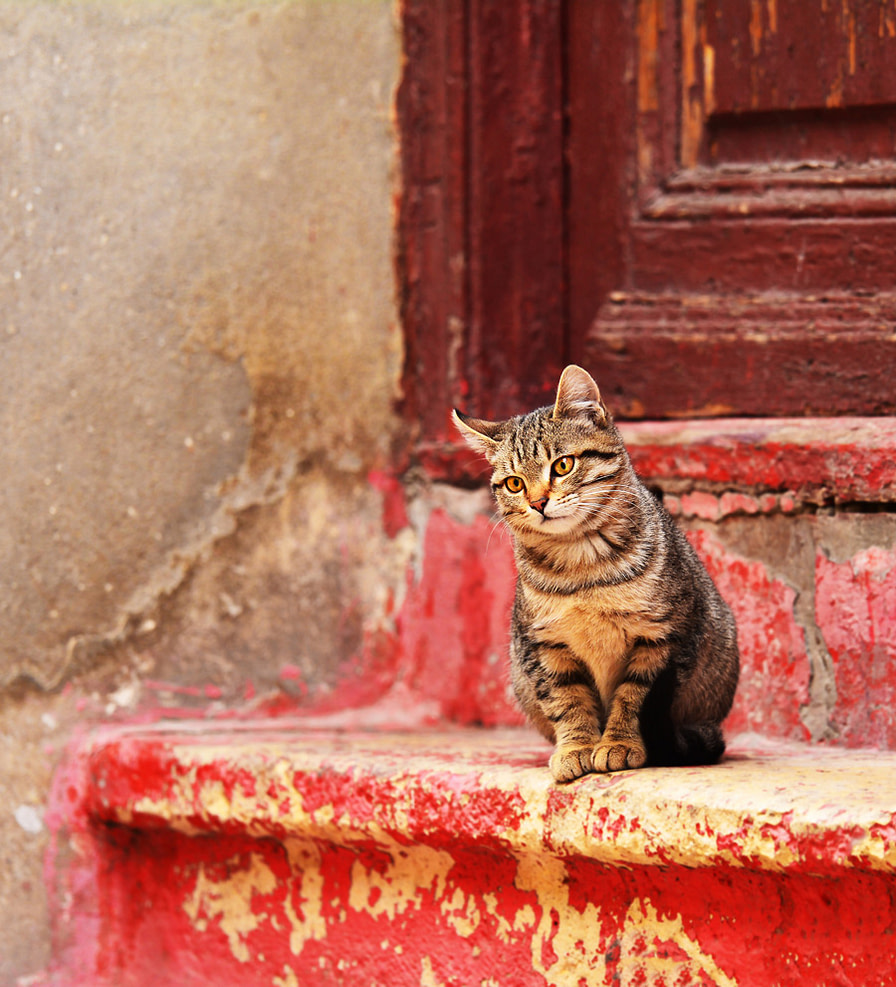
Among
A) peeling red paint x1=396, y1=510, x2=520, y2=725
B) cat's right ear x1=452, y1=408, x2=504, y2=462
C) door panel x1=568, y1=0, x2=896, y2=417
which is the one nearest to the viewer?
cat's right ear x1=452, y1=408, x2=504, y2=462

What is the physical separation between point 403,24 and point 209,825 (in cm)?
195

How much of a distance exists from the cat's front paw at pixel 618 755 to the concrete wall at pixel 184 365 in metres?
1.11

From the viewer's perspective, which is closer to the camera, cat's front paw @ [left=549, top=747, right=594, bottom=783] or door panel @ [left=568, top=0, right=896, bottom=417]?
cat's front paw @ [left=549, top=747, right=594, bottom=783]

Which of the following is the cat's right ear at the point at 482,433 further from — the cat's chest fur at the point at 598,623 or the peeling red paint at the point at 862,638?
the peeling red paint at the point at 862,638

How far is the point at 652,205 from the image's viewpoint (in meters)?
2.75

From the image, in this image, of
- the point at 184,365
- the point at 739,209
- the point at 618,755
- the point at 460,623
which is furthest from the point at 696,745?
the point at 184,365

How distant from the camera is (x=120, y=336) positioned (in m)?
2.61

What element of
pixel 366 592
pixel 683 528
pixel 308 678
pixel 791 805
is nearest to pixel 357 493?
pixel 366 592

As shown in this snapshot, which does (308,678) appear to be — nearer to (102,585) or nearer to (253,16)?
(102,585)

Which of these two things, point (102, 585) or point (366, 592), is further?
point (366, 592)

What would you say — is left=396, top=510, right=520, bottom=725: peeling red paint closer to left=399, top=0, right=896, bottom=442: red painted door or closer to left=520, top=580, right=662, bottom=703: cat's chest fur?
left=399, top=0, right=896, bottom=442: red painted door

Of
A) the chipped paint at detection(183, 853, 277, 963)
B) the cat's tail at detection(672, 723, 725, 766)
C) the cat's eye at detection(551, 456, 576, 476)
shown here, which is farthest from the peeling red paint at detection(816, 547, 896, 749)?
the chipped paint at detection(183, 853, 277, 963)

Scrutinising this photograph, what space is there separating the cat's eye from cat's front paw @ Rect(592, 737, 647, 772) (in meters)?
0.45

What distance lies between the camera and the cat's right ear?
208cm
